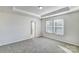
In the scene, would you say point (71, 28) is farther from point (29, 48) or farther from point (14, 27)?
point (14, 27)

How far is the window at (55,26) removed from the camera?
5742mm

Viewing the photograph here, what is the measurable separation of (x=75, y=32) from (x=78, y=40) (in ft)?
1.73

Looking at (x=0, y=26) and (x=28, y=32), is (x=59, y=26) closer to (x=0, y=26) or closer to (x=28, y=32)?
(x=28, y=32)

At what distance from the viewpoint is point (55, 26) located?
255 inches

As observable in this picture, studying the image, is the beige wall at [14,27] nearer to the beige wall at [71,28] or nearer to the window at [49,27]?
the window at [49,27]

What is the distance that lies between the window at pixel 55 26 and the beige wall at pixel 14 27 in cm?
191

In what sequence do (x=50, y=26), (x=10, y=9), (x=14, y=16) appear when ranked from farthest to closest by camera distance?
(x=50, y=26)
(x=14, y=16)
(x=10, y=9)

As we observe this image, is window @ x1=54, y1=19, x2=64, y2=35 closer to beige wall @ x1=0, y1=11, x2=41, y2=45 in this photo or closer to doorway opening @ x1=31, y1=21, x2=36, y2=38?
doorway opening @ x1=31, y1=21, x2=36, y2=38

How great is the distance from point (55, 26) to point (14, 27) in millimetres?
3522

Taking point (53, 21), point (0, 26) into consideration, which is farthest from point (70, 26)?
point (0, 26)

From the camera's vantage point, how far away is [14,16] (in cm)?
521

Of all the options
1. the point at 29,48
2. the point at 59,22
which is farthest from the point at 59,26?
the point at 29,48

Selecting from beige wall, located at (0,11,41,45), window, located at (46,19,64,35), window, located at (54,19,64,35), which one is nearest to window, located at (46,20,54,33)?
window, located at (46,19,64,35)

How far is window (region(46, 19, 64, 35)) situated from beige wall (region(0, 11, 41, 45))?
191 centimetres
